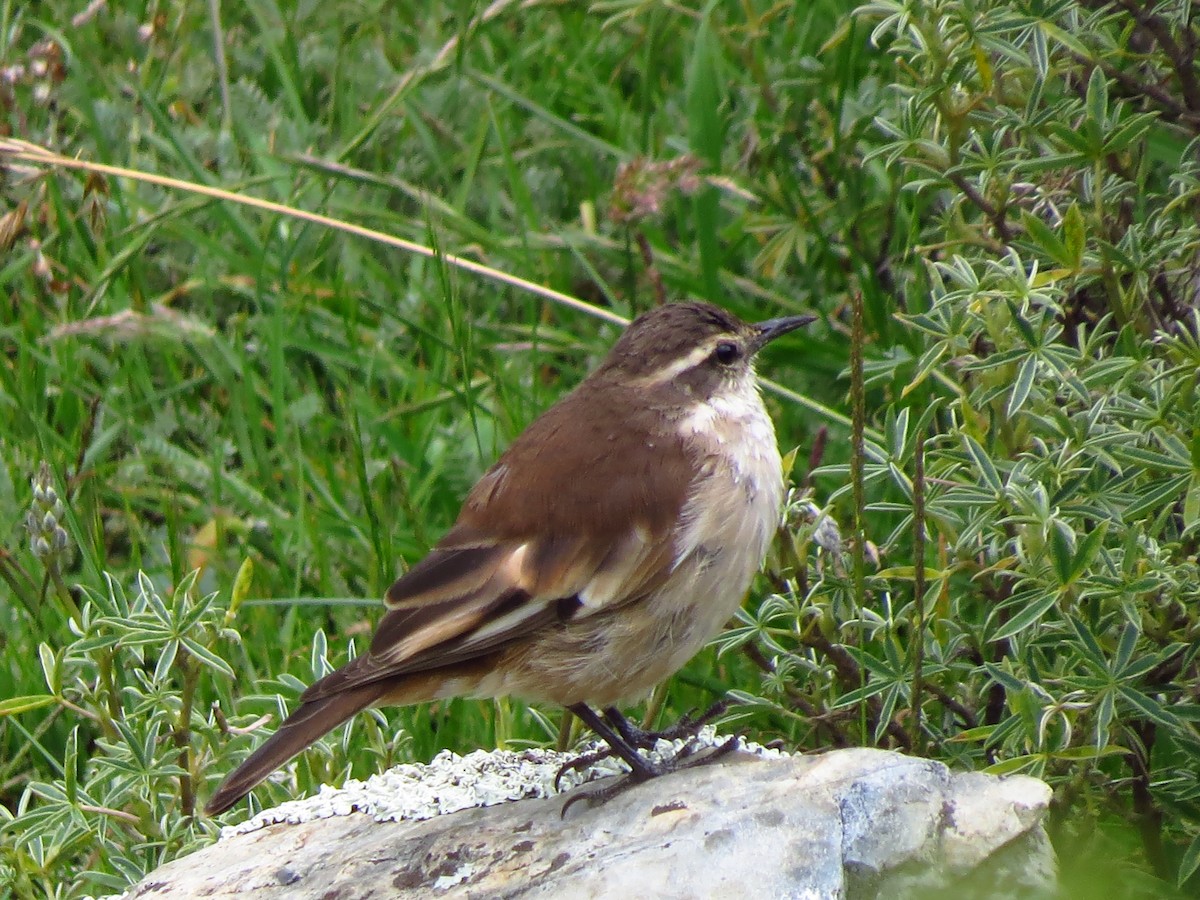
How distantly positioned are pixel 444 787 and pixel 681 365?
4.66 feet

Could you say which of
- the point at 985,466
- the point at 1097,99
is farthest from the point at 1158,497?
the point at 1097,99

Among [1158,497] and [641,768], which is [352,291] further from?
[1158,497]

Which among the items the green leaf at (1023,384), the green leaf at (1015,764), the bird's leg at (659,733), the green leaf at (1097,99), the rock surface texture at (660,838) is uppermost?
the green leaf at (1097,99)

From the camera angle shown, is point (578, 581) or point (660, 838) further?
point (578, 581)

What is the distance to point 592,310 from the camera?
6098 millimetres

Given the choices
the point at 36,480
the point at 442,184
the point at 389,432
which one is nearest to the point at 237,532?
the point at 389,432

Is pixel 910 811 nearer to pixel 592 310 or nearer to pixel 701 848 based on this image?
pixel 701 848

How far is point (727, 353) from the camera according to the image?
16.5 ft

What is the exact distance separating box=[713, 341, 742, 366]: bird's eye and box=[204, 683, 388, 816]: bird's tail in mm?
1447

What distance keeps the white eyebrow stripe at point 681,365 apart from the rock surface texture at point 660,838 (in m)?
1.16

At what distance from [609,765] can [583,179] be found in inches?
156

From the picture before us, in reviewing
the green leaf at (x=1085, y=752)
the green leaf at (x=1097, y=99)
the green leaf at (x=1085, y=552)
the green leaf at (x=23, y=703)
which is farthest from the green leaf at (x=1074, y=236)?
the green leaf at (x=23, y=703)

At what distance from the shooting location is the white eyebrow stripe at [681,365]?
16.1ft

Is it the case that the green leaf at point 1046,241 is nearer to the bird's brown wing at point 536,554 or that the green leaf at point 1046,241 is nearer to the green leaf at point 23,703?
the bird's brown wing at point 536,554
